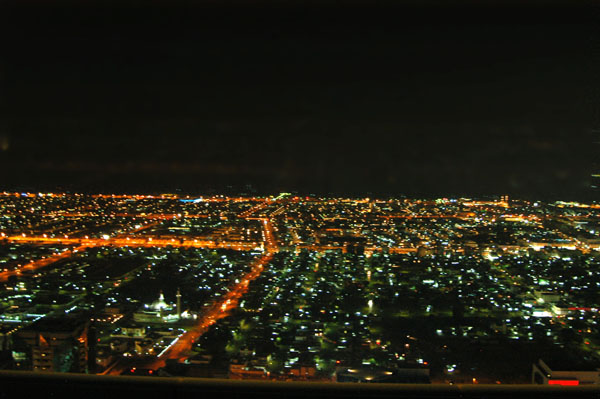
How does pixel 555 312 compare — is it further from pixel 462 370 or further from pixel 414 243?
pixel 414 243

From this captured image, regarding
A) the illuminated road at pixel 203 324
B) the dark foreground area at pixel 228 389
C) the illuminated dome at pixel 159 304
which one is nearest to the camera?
the dark foreground area at pixel 228 389

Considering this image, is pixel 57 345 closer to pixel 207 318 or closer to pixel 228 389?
pixel 207 318

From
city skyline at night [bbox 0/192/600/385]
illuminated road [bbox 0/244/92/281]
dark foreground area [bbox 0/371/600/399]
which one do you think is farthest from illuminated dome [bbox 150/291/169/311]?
dark foreground area [bbox 0/371/600/399]

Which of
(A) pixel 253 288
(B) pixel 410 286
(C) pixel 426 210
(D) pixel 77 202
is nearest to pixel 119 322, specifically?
(A) pixel 253 288

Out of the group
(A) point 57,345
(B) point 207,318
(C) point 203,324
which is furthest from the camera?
(B) point 207,318

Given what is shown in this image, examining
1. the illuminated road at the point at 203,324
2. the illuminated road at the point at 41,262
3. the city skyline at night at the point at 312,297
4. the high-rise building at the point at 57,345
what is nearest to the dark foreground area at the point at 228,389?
the illuminated road at the point at 203,324

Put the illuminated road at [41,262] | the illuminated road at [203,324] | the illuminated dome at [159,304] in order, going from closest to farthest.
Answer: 1. the illuminated road at [203,324]
2. the illuminated dome at [159,304]
3. the illuminated road at [41,262]

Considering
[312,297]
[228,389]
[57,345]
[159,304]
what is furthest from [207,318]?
[228,389]

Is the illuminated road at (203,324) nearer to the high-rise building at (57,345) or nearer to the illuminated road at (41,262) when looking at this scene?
the high-rise building at (57,345)

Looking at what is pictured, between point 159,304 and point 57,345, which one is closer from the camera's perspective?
point 57,345

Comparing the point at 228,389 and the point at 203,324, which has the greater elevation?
the point at 228,389

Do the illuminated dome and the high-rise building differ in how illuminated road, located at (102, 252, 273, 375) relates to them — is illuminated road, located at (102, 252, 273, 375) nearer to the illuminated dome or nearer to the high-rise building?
the high-rise building
